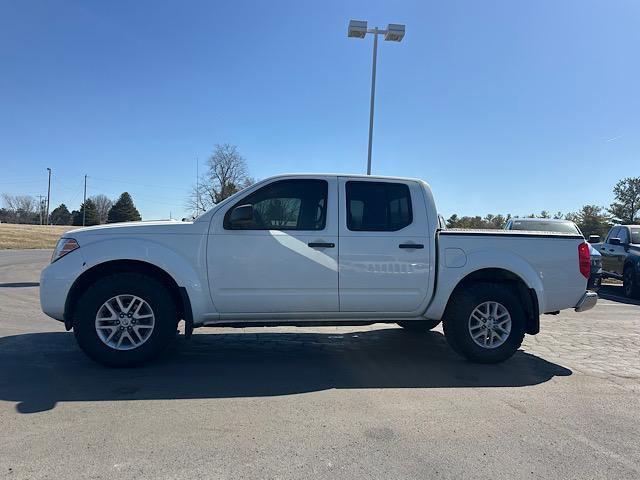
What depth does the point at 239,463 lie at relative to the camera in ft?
9.77

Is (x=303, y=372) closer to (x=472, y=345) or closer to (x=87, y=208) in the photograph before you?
(x=472, y=345)

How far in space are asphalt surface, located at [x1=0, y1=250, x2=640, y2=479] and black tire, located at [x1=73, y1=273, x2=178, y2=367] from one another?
6.5 inches

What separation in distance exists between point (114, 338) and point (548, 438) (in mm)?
4033

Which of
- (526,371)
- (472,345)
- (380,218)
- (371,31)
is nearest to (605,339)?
(526,371)

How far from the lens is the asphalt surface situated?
9.84ft

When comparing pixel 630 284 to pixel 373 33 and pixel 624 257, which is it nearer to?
pixel 624 257

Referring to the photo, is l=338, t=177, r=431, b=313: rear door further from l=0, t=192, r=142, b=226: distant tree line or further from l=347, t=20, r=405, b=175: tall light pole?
l=0, t=192, r=142, b=226: distant tree line

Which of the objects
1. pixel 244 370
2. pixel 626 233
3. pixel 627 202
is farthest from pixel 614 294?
pixel 627 202

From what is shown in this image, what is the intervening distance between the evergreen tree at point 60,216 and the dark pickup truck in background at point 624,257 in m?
111

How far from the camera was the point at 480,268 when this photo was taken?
17.4ft

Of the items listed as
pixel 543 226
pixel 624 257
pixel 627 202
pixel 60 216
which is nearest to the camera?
pixel 543 226

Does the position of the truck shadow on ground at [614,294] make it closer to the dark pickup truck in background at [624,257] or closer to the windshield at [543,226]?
the dark pickup truck in background at [624,257]

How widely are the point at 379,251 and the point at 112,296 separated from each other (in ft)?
A: 9.20

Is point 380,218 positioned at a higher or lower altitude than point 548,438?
higher
